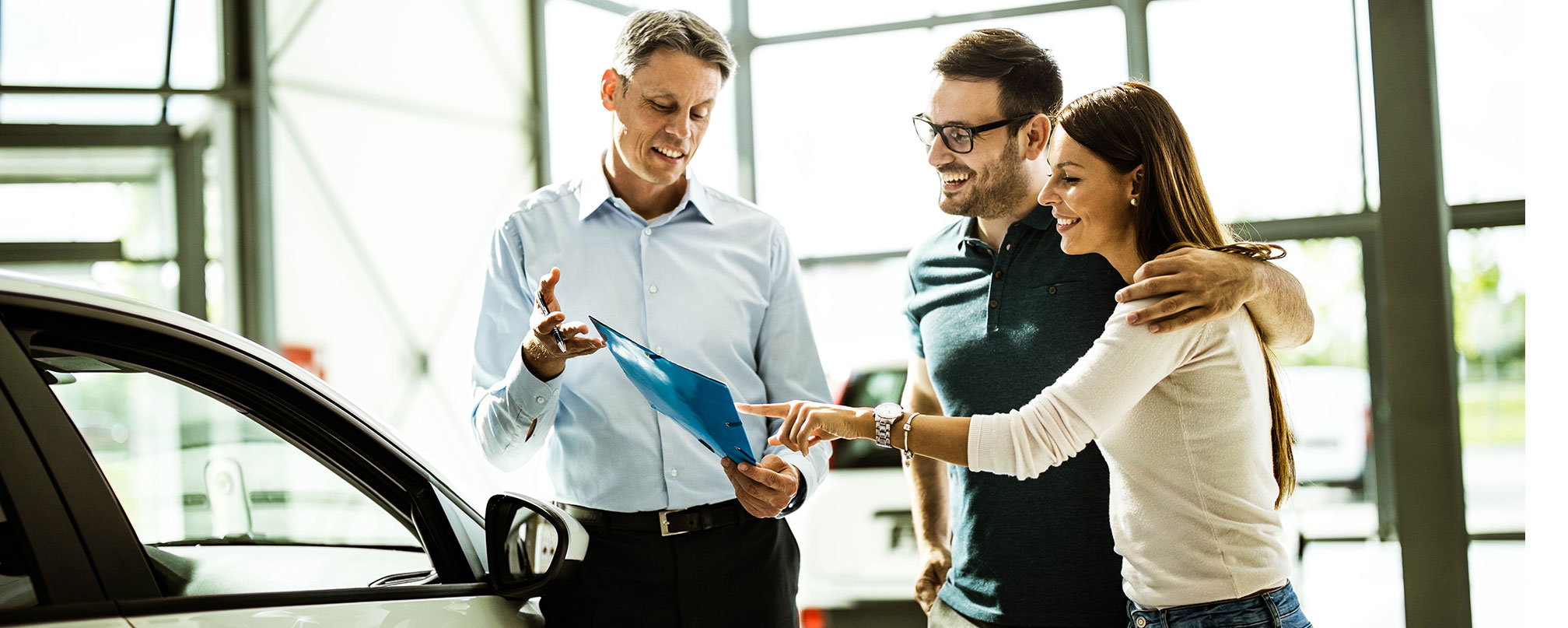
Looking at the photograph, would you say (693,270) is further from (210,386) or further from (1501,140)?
(1501,140)

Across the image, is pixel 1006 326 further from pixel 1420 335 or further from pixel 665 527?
pixel 1420 335

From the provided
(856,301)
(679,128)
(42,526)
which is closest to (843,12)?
(856,301)

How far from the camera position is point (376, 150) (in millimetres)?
5719

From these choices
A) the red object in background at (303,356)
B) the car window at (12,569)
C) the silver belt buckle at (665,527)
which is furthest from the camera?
the red object in background at (303,356)

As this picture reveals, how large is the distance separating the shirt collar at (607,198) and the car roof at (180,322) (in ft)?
2.15

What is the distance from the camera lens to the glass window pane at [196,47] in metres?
5.08

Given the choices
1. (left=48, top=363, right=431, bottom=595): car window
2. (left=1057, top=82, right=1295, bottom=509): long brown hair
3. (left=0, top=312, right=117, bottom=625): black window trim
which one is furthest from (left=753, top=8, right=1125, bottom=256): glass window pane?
(left=0, top=312, right=117, bottom=625): black window trim

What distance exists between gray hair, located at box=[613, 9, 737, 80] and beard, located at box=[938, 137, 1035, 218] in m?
0.53

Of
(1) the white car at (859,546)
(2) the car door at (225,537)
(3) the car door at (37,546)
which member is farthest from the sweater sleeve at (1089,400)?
(1) the white car at (859,546)

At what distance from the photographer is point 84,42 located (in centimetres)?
494

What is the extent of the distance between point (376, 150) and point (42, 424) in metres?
4.90

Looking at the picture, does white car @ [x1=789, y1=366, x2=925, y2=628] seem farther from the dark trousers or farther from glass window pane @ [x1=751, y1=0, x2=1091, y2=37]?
glass window pane @ [x1=751, y1=0, x2=1091, y2=37]

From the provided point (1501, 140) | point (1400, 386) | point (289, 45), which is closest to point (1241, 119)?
point (1501, 140)

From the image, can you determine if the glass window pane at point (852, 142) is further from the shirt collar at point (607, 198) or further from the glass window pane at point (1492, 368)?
the shirt collar at point (607, 198)
